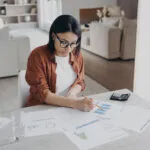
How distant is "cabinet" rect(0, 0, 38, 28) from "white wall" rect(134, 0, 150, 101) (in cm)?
649

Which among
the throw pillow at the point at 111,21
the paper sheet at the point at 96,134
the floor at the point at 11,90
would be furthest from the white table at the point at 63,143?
the throw pillow at the point at 111,21

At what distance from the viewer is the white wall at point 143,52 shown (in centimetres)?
248

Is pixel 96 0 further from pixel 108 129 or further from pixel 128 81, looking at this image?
pixel 108 129

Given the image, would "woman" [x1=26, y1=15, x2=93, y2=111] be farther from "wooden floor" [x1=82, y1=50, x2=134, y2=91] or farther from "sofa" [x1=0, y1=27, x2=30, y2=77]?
"sofa" [x1=0, y1=27, x2=30, y2=77]

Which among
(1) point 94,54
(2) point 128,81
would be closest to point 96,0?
(1) point 94,54

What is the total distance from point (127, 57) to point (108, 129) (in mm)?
3638

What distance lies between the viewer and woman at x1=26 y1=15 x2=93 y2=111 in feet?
4.62

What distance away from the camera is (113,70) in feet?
14.1

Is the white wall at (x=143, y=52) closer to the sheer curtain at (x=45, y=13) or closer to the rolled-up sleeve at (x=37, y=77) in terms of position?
the rolled-up sleeve at (x=37, y=77)

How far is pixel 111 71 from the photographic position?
14.0 feet

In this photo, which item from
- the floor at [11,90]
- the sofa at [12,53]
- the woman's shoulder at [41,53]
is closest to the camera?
the woman's shoulder at [41,53]

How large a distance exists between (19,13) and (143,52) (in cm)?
679

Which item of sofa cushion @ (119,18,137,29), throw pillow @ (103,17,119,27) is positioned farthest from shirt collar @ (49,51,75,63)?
throw pillow @ (103,17,119,27)

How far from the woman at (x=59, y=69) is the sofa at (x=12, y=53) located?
2255mm
